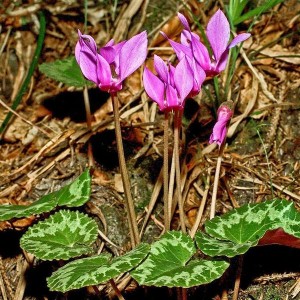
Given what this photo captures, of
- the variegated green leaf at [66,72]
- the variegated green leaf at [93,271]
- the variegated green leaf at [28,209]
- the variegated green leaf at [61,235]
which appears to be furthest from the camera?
the variegated green leaf at [66,72]

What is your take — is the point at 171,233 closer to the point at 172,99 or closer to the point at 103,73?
the point at 172,99

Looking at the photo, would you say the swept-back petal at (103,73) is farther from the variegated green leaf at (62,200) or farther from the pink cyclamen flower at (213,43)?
the variegated green leaf at (62,200)

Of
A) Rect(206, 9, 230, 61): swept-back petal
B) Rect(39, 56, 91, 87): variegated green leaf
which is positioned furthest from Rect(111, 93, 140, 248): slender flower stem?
Rect(39, 56, 91, 87): variegated green leaf

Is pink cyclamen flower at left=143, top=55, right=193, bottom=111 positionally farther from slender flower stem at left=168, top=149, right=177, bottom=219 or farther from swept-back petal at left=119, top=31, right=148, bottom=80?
slender flower stem at left=168, top=149, right=177, bottom=219

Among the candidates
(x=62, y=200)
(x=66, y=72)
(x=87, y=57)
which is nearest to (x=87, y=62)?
(x=87, y=57)

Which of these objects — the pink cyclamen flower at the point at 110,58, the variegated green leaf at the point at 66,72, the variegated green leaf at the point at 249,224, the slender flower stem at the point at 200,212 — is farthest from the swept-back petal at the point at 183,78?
the variegated green leaf at the point at 66,72

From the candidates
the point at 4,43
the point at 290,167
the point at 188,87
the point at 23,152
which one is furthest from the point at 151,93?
the point at 4,43

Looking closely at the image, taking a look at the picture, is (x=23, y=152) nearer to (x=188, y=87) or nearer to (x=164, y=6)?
(x=164, y=6)

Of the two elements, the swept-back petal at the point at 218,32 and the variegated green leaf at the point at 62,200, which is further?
the variegated green leaf at the point at 62,200
